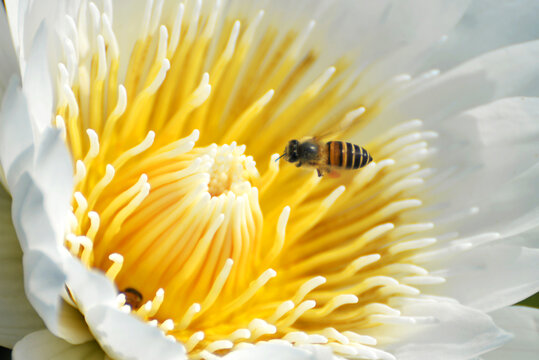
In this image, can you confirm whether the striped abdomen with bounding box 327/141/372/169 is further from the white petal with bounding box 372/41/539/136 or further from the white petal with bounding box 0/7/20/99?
the white petal with bounding box 0/7/20/99

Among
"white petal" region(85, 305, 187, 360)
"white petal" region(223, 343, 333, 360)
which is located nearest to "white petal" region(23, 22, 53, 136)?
"white petal" region(85, 305, 187, 360)

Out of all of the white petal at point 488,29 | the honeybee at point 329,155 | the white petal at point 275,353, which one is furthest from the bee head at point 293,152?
the white petal at point 275,353

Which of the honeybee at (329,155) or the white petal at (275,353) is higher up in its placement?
the honeybee at (329,155)

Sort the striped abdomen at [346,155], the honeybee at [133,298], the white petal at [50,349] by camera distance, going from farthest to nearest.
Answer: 1. the striped abdomen at [346,155]
2. the honeybee at [133,298]
3. the white petal at [50,349]

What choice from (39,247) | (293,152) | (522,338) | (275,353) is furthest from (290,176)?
(39,247)

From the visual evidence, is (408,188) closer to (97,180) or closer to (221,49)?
(221,49)

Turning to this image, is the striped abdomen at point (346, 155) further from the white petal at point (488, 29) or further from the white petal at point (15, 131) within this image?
the white petal at point (15, 131)
